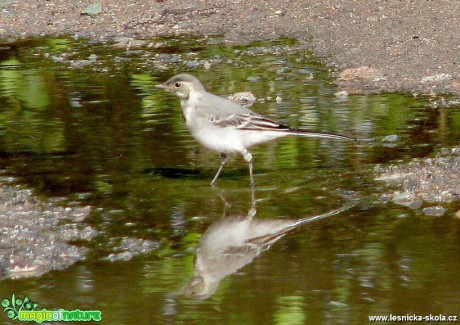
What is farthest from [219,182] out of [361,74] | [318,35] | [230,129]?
[318,35]

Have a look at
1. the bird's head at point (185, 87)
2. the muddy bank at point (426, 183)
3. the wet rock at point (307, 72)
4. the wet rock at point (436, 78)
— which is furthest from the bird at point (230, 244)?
the wet rock at point (307, 72)

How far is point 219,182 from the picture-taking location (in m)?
8.18

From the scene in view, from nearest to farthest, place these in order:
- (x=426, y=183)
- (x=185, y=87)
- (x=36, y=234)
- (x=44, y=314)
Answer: (x=44, y=314) → (x=36, y=234) → (x=426, y=183) → (x=185, y=87)

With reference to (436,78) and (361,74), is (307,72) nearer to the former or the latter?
(361,74)

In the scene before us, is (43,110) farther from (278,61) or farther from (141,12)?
(141,12)

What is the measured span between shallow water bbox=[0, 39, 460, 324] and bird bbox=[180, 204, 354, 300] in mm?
60

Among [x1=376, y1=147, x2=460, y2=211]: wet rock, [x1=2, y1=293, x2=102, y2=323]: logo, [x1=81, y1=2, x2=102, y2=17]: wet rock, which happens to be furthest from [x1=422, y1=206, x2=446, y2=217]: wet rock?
[x1=81, y1=2, x2=102, y2=17]: wet rock

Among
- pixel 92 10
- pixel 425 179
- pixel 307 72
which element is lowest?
pixel 425 179

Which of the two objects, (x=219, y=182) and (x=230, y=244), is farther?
(x=219, y=182)

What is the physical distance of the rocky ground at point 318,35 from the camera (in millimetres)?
7258

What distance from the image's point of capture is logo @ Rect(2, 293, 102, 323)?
5398 millimetres

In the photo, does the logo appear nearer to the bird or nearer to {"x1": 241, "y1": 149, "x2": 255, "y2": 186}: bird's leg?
the bird

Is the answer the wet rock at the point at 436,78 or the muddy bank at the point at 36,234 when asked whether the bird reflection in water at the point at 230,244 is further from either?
the wet rock at the point at 436,78

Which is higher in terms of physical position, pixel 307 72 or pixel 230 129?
pixel 230 129
